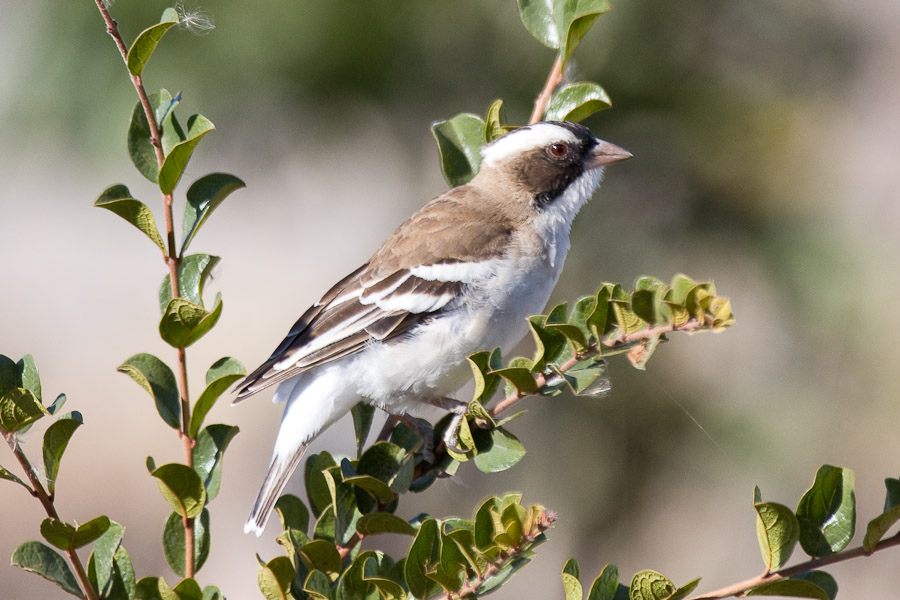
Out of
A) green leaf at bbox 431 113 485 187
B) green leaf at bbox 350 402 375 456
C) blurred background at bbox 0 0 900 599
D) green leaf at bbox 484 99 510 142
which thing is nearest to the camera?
Result: green leaf at bbox 350 402 375 456

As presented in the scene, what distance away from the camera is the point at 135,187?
17.7 ft

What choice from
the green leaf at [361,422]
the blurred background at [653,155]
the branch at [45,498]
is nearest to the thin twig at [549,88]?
the green leaf at [361,422]

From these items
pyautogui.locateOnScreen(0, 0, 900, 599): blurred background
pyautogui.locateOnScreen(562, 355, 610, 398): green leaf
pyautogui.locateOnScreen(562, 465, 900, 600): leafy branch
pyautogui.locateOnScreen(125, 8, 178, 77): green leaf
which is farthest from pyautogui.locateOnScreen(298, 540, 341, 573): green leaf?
pyautogui.locateOnScreen(0, 0, 900, 599): blurred background

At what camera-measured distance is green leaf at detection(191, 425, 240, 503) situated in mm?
1839

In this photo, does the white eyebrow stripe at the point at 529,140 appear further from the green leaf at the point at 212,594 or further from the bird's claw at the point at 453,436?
the green leaf at the point at 212,594

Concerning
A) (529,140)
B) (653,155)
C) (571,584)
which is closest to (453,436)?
(571,584)

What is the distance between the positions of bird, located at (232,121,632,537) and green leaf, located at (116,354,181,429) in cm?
86

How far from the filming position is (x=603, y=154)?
3.42 meters

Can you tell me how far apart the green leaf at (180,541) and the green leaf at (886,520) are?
119 centimetres

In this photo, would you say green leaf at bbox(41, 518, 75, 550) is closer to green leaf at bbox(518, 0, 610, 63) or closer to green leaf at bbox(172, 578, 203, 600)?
green leaf at bbox(172, 578, 203, 600)

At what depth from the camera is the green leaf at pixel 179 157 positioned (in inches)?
67.4

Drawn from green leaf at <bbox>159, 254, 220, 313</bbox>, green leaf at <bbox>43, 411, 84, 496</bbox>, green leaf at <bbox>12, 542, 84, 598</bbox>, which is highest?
green leaf at <bbox>159, 254, 220, 313</bbox>

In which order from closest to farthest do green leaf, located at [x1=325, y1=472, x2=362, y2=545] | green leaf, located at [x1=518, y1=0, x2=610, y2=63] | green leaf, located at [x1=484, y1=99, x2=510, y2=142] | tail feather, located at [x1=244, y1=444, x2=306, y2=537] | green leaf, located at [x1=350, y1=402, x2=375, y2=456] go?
green leaf, located at [x1=325, y1=472, x2=362, y2=545] → green leaf, located at [x1=518, y1=0, x2=610, y2=63] → green leaf, located at [x1=350, y1=402, x2=375, y2=456] → green leaf, located at [x1=484, y1=99, x2=510, y2=142] → tail feather, located at [x1=244, y1=444, x2=306, y2=537]

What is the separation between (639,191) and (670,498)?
1845 millimetres
